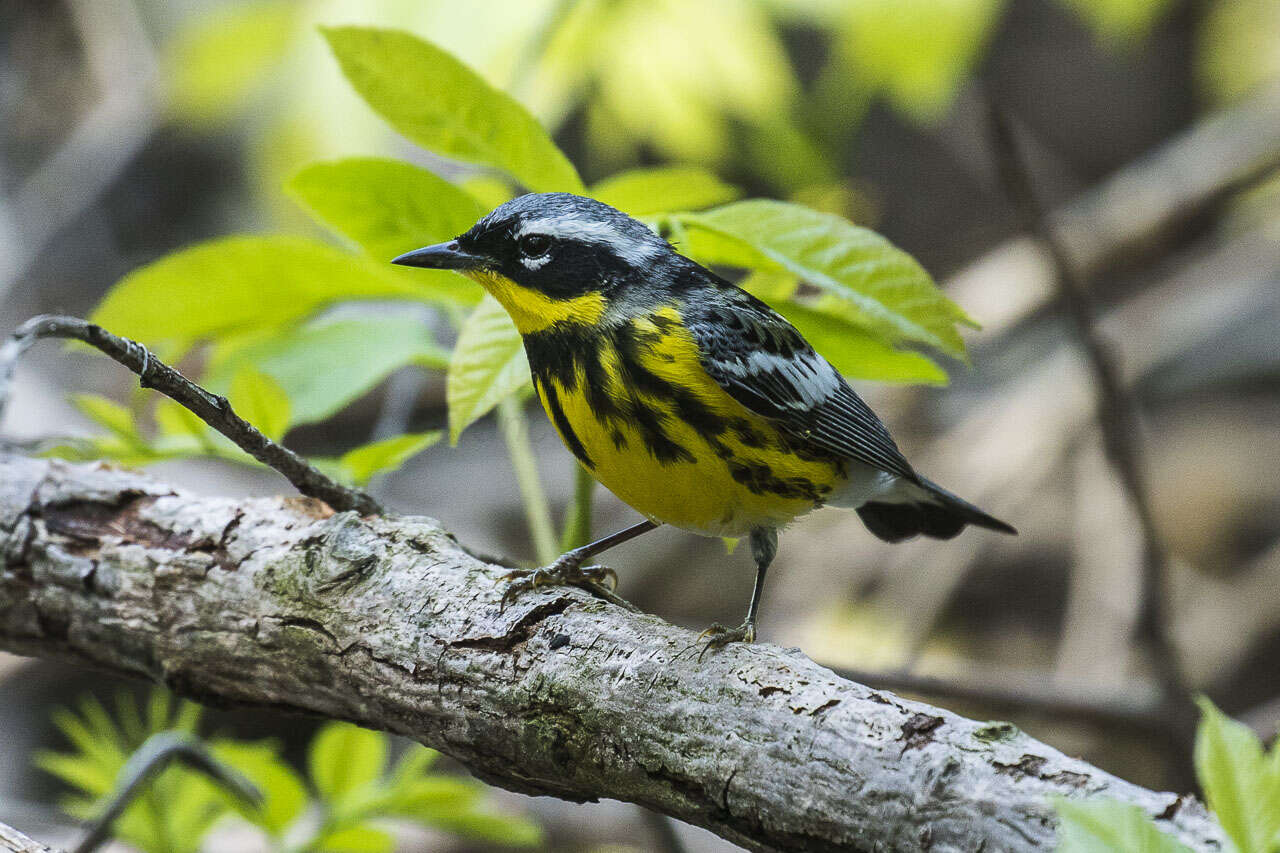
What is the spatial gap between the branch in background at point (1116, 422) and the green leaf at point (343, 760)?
1959mm

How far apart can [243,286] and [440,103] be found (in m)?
0.58

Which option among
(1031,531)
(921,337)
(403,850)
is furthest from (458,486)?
(921,337)

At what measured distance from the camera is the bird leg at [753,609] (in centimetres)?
144

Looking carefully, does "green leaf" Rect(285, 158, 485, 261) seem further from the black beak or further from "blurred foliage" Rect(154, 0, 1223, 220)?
"blurred foliage" Rect(154, 0, 1223, 220)

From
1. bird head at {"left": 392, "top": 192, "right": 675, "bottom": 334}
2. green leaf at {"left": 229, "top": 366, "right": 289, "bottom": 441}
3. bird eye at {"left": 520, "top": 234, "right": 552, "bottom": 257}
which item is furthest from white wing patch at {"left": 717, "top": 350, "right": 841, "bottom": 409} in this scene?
green leaf at {"left": 229, "top": 366, "right": 289, "bottom": 441}

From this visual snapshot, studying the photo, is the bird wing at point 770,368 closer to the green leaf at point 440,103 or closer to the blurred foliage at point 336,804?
the green leaf at point 440,103

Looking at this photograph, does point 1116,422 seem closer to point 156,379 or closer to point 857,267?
point 857,267

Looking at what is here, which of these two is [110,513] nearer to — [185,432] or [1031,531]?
[185,432]

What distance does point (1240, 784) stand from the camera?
1027mm

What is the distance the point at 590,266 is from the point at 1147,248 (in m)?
4.06

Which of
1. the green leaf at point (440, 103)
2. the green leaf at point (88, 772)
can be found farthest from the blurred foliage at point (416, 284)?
the green leaf at point (88, 772)

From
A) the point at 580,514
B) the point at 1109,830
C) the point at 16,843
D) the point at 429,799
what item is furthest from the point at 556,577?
the point at 1109,830

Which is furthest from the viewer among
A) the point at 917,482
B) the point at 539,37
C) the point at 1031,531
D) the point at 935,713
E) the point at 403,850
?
the point at 1031,531

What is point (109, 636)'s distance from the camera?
182cm
